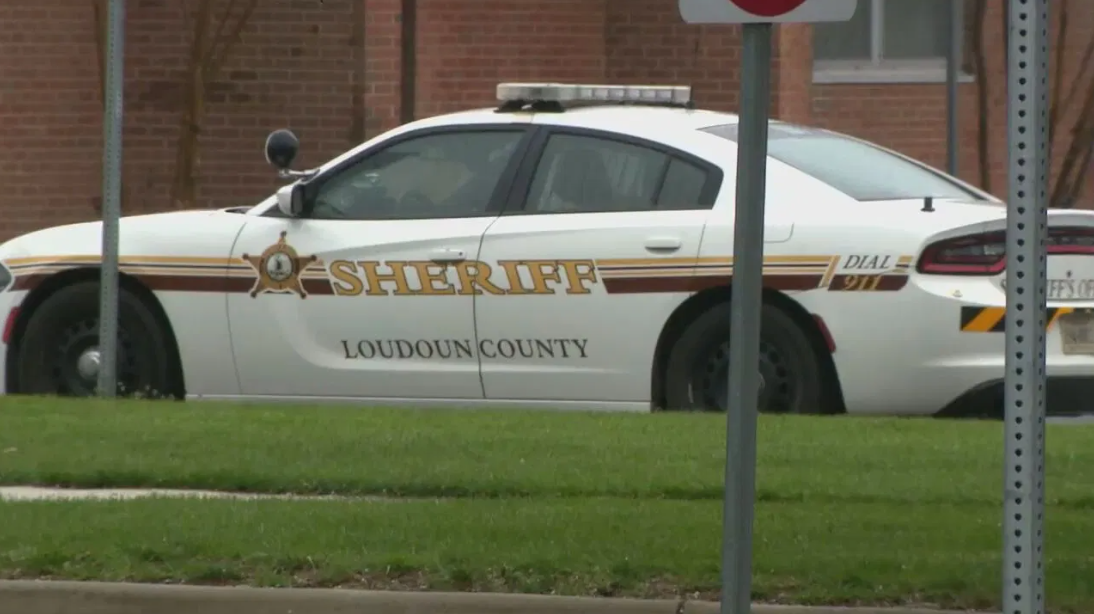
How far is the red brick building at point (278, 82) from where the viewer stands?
54.4 feet

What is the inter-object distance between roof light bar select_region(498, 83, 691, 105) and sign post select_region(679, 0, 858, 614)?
564cm

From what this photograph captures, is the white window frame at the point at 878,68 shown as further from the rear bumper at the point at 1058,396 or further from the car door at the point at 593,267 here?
the rear bumper at the point at 1058,396

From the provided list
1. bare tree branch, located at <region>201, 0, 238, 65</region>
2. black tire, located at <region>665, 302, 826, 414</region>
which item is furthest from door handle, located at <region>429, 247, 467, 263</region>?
bare tree branch, located at <region>201, 0, 238, 65</region>

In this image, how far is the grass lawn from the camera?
586cm

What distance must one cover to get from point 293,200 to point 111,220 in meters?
0.89

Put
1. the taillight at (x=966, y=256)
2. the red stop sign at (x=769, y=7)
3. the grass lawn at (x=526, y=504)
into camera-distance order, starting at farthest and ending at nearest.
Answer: the taillight at (x=966, y=256) → the grass lawn at (x=526, y=504) → the red stop sign at (x=769, y=7)

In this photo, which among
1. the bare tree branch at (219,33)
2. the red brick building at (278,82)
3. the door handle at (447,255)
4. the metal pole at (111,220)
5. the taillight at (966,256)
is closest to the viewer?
the taillight at (966,256)

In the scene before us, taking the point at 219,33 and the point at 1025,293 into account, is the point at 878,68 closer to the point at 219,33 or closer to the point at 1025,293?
the point at 219,33

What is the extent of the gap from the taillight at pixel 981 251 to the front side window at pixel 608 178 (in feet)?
3.75

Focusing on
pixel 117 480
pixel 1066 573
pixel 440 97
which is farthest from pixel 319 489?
pixel 440 97

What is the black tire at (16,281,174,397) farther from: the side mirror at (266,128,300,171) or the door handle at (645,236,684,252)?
the door handle at (645,236,684,252)

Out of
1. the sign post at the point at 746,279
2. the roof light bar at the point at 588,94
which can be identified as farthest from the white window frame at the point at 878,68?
the sign post at the point at 746,279

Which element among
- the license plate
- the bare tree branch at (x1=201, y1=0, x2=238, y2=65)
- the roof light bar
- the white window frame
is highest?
the bare tree branch at (x1=201, y1=0, x2=238, y2=65)

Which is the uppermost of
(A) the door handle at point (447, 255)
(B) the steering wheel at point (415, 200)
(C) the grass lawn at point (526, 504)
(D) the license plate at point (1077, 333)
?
(B) the steering wheel at point (415, 200)
